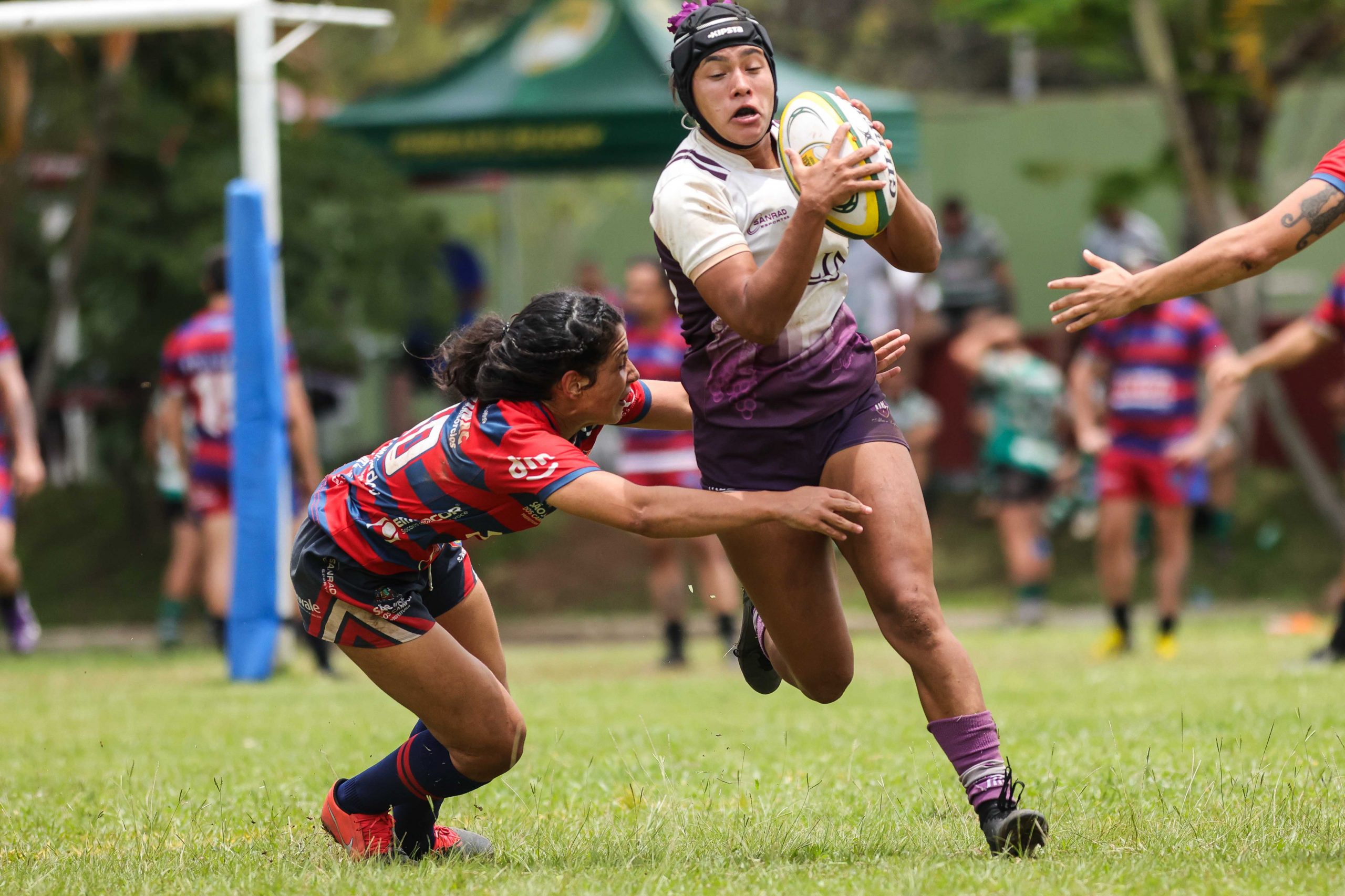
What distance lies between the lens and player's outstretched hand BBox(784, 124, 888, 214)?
4207 millimetres

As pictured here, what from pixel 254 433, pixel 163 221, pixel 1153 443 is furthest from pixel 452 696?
pixel 163 221

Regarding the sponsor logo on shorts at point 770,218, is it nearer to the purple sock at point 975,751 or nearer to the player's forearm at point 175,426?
the purple sock at point 975,751

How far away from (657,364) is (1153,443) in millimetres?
3138

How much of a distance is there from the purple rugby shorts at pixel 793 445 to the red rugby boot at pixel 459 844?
4.06 ft

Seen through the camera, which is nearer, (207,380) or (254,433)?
(254,433)

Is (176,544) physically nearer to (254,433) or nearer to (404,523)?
(254,433)

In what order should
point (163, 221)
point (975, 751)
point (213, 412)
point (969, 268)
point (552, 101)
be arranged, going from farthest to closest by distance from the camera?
point (969, 268) → point (552, 101) → point (163, 221) → point (213, 412) → point (975, 751)

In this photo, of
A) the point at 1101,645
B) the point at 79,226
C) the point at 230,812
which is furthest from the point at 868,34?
the point at 230,812

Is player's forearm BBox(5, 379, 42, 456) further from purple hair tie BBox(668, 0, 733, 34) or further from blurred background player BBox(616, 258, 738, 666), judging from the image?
purple hair tie BBox(668, 0, 733, 34)

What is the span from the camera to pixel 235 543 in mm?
9945

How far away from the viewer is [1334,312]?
8.41m

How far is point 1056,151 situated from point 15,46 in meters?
11.1

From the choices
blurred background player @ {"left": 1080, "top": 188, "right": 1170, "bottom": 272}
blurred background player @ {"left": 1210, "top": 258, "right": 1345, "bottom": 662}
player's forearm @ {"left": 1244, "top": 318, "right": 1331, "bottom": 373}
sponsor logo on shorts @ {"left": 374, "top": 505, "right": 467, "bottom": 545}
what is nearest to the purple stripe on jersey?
sponsor logo on shorts @ {"left": 374, "top": 505, "right": 467, "bottom": 545}

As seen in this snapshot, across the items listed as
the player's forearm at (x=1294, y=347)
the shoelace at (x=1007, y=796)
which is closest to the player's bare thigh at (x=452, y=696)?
the shoelace at (x=1007, y=796)
